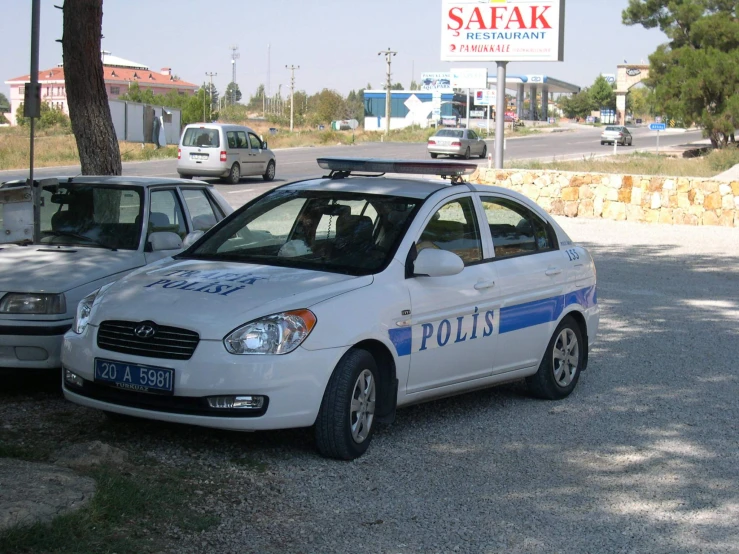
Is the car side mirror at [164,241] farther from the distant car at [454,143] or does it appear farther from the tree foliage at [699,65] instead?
the distant car at [454,143]

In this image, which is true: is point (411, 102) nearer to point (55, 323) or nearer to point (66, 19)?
point (66, 19)

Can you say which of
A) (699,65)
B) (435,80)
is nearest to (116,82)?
(435,80)

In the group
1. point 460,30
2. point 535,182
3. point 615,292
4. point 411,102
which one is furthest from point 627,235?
point 411,102

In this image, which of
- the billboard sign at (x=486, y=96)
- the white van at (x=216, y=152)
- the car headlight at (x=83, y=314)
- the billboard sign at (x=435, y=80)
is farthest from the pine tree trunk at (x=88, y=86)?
the billboard sign at (x=435, y=80)

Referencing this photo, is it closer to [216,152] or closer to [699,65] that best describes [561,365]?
[216,152]

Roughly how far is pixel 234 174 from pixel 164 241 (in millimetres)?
22541

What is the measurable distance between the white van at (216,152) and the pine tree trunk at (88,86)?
726 inches

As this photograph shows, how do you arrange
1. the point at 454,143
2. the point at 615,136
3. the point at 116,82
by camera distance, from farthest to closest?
the point at 116,82 < the point at 615,136 < the point at 454,143

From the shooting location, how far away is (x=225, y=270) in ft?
19.6

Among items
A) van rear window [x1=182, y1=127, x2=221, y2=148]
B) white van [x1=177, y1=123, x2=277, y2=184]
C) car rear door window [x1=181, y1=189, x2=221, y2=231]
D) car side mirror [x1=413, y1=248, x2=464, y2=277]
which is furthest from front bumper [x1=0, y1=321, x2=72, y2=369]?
van rear window [x1=182, y1=127, x2=221, y2=148]

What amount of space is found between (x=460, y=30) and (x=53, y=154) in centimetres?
2279

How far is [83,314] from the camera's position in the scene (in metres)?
5.88

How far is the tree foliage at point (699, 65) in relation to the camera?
44844mm

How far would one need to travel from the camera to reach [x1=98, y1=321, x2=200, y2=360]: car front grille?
527 centimetres
